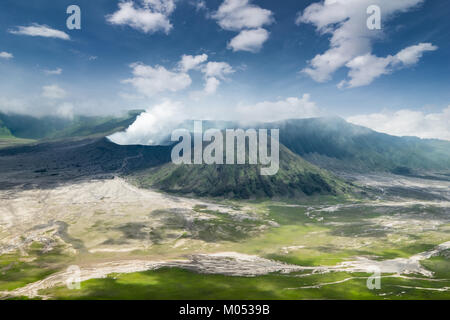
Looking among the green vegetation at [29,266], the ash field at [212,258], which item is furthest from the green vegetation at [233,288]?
the green vegetation at [29,266]

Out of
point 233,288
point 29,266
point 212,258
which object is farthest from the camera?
point 212,258

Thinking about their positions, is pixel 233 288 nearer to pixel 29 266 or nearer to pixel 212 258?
pixel 212 258

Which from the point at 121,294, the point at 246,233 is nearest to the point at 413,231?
the point at 246,233

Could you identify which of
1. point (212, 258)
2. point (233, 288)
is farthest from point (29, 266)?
point (233, 288)

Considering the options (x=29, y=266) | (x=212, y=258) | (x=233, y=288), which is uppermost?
(x=29, y=266)

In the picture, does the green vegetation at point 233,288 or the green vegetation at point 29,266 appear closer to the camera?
the green vegetation at point 233,288

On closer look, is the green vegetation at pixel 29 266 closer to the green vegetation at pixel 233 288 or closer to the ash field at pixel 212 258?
the ash field at pixel 212 258

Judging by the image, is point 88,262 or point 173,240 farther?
point 173,240

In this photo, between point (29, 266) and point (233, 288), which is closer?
point (233, 288)

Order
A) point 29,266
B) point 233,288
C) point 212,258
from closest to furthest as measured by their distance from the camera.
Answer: point 233,288
point 29,266
point 212,258
